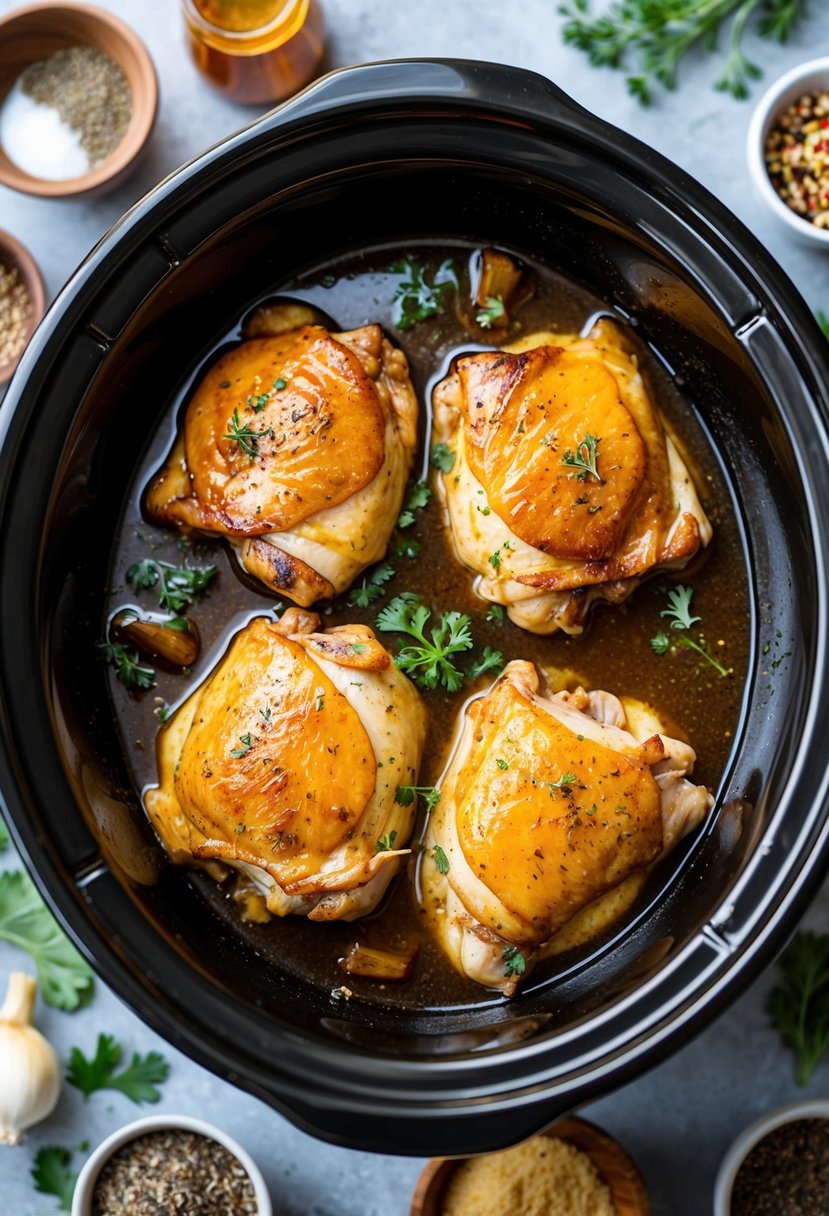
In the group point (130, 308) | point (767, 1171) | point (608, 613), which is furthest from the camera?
point (767, 1171)

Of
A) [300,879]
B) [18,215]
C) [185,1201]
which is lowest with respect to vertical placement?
[185,1201]

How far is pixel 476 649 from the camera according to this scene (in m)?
2.68

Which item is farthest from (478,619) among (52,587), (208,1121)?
(208,1121)

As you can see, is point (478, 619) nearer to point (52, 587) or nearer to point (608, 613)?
point (608, 613)

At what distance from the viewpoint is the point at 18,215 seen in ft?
9.90

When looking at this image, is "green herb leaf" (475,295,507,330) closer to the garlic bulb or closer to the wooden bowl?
the wooden bowl

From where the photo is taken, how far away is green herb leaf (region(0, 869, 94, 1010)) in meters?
2.94

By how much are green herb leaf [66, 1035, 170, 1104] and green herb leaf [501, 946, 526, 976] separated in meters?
0.96

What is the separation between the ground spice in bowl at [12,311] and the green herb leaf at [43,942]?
50.6 inches

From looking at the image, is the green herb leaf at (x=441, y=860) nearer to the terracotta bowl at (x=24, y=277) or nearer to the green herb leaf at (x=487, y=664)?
the green herb leaf at (x=487, y=664)

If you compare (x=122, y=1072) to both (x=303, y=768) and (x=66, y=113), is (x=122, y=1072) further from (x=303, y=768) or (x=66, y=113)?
(x=66, y=113)

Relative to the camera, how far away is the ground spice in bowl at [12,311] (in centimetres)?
293

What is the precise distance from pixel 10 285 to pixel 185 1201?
224cm

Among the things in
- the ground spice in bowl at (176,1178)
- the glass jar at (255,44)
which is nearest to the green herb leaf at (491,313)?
the glass jar at (255,44)
